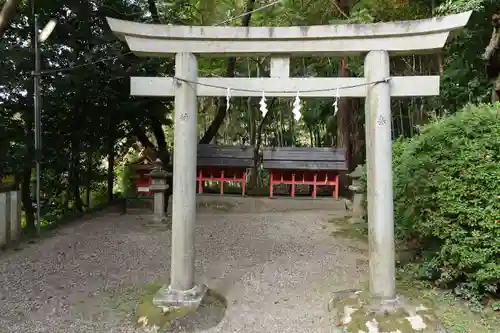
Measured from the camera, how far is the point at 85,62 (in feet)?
30.9

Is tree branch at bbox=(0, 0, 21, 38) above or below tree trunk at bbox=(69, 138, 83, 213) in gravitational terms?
above

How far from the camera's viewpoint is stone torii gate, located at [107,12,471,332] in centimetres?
424

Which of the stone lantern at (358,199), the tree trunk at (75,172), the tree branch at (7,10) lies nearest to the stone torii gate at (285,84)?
the tree branch at (7,10)

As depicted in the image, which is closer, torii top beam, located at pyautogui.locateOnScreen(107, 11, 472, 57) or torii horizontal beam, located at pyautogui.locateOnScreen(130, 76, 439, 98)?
torii top beam, located at pyautogui.locateOnScreen(107, 11, 472, 57)

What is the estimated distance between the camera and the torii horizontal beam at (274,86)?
437 centimetres

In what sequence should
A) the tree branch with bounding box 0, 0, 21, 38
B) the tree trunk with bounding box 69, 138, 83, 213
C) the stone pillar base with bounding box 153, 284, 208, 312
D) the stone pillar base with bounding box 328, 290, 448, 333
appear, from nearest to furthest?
1. the stone pillar base with bounding box 328, 290, 448, 333
2. the stone pillar base with bounding box 153, 284, 208, 312
3. the tree branch with bounding box 0, 0, 21, 38
4. the tree trunk with bounding box 69, 138, 83, 213

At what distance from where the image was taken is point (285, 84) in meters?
4.46

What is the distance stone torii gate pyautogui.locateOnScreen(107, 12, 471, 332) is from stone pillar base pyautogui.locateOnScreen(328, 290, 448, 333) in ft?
0.39

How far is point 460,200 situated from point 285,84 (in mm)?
2322

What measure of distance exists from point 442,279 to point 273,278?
83.5 inches

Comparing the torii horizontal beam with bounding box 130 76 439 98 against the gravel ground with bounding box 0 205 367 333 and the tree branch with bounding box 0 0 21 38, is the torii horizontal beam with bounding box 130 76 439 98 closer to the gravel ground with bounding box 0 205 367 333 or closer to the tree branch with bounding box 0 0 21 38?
the tree branch with bounding box 0 0 21 38

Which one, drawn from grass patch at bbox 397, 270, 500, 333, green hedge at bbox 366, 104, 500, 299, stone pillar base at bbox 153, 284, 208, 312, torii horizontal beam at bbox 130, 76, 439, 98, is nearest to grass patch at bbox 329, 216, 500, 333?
grass patch at bbox 397, 270, 500, 333

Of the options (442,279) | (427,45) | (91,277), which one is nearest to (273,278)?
(442,279)

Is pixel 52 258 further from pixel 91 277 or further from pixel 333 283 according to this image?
pixel 333 283
